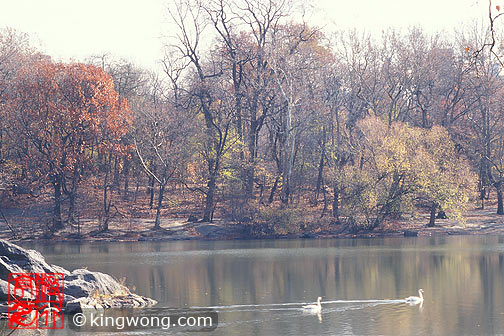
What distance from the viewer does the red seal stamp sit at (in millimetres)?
19250

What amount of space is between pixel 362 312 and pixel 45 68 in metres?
35.4

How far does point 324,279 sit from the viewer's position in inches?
1122

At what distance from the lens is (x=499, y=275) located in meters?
28.4

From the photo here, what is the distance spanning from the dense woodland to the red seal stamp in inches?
1150

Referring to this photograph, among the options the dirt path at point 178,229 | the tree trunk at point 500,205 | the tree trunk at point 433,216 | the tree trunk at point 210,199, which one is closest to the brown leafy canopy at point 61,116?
the dirt path at point 178,229

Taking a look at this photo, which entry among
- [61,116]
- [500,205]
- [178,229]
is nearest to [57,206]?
[61,116]

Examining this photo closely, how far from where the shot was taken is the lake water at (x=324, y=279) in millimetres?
19500

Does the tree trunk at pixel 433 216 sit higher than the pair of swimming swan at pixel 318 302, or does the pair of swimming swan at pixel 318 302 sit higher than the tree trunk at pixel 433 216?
the tree trunk at pixel 433 216

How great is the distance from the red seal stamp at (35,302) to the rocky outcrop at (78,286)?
20 cm

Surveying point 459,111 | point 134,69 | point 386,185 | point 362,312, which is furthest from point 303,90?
point 362,312

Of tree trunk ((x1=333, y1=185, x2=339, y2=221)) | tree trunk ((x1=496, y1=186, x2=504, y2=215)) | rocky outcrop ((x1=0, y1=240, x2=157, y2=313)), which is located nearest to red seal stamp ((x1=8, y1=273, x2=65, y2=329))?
rocky outcrop ((x1=0, y1=240, x2=157, y2=313))

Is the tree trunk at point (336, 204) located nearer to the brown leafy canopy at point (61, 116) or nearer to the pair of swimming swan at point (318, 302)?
the brown leafy canopy at point (61, 116)

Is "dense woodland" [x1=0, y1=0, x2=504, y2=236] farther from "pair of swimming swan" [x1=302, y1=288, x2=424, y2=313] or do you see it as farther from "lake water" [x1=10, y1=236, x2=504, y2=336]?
"pair of swimming swan" [x1=302, y1=288, x2=424, y2=313]

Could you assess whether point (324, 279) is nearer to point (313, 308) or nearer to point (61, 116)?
point (313, 308)
